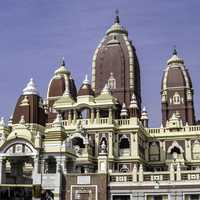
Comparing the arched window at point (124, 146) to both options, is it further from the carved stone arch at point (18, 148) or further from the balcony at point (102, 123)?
the carved stone arch at point (18, 148)

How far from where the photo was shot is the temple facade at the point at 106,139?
99.3 ft

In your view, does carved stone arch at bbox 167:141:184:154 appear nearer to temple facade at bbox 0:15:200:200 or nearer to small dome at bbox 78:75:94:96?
temple facade at bbox 0:15:200:200

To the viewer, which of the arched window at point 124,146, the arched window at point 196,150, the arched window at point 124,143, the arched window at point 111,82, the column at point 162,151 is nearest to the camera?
the arched window at point 124,146

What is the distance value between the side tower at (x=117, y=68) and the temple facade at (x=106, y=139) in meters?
0.11

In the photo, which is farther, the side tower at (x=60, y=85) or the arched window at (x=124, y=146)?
the side tower at (x=60, y=85)

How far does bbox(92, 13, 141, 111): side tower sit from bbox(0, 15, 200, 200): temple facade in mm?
113

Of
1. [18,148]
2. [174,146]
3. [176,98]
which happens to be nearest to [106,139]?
[174,146]

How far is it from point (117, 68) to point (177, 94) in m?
7.83

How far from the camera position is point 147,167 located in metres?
49.6

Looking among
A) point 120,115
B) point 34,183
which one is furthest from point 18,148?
point 120,115

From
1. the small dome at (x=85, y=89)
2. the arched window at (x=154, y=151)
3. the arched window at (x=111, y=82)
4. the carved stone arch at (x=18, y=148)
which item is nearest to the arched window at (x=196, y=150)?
the arched window at (x=154, y=151)

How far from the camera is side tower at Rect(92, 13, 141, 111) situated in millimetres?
54500

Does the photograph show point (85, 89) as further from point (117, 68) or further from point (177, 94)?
point (177, 94)

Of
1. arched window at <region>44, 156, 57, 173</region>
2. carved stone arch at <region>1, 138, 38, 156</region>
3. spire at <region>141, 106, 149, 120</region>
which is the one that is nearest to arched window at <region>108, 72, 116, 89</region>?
spire at <region>141, 106, 149, 120</region>
